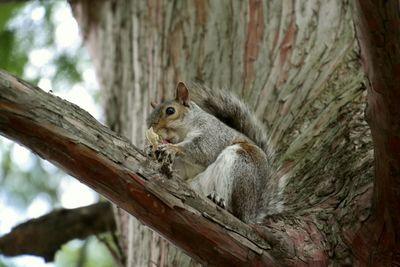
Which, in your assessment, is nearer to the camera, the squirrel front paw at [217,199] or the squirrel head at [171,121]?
the squirrel front paw at [217,199]

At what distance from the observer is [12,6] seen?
3.74 metres

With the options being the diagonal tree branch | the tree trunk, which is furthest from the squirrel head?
the diagonal tree branch

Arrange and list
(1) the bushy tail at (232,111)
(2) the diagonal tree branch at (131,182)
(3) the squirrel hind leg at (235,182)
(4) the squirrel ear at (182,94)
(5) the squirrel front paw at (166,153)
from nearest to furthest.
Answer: (2) the diagonal tree branch at (131,182) < (5) the squirrel front paw at (166,153) < (3) the squirrel hind leg at (235,182) < (1) the bushy tail at (232,111) < (4) the squirrel ear at (182,94)

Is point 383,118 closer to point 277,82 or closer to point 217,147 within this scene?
point 217,147

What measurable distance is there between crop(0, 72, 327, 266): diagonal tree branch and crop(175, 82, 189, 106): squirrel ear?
35.6 inches

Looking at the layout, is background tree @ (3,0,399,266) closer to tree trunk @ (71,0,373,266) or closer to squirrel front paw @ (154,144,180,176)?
tree trunk @ (71,0,373,266)

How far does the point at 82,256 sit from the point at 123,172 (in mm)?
2019

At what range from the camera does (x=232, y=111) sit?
267 cm

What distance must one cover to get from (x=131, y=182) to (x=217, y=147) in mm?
865

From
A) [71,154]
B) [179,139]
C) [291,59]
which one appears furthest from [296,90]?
[71,154]

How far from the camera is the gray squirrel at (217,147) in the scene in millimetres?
2232

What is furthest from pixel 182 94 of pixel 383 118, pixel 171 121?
pixel 383 118

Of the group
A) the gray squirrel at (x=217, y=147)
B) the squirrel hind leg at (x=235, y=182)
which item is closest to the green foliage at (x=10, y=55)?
the gray squirrel at (x=217, y=147)

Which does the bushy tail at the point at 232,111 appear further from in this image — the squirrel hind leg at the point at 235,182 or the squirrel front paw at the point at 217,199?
the squirrel front paw at the point at 217,199
